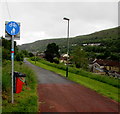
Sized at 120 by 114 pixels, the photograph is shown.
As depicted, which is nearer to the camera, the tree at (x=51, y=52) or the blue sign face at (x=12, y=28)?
the blue sign face at (x=12, y=28)

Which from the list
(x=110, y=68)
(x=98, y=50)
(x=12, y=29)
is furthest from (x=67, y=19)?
(x=98, y=50)

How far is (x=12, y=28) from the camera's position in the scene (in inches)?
242

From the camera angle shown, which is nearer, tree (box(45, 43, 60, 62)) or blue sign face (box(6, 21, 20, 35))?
blue sign face (box(6, 21, 20, 35))

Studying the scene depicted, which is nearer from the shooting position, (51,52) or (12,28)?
(12,28)

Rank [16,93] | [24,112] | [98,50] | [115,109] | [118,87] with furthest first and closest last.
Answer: [98,50] → [118,87] → [16,93] → [115,109] → [24,112]

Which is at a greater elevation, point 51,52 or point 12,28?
point 12,28

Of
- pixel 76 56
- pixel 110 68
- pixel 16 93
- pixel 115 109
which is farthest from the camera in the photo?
pixel 110 68

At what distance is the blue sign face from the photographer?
6078mm

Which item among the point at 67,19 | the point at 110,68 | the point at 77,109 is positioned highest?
the point at 67,19

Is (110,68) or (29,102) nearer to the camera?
(29,102)

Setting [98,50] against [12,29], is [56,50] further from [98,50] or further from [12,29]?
[98,50]

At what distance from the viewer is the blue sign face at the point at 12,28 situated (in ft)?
19.9

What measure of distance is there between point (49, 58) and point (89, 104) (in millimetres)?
49133

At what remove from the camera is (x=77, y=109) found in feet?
20.6
